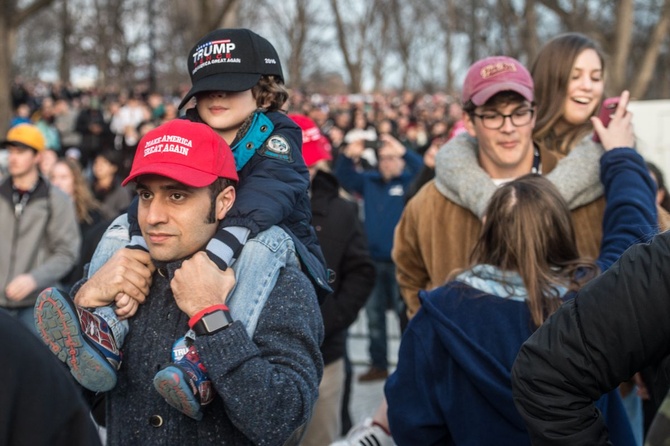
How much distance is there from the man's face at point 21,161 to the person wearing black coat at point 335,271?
224 centimetres

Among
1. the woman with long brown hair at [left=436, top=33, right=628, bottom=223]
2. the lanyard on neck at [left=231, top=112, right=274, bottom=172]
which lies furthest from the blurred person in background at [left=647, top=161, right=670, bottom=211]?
the lanyard on neck at [left=231, top=112, right=274, bottom=172]

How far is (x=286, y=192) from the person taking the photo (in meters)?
2.79

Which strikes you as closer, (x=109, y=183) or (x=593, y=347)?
(x=593, y=347)

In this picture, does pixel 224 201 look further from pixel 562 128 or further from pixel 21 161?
pixel 21 161

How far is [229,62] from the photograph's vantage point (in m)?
2.88

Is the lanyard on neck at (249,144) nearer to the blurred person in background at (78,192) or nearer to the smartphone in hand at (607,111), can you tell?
the smartphone in hand at (607,111)

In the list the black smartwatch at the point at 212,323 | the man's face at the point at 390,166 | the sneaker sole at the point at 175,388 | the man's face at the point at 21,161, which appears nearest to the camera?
the sneaker sole at the point at 175,388

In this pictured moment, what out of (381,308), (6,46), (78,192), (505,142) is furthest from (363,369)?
(6,46)

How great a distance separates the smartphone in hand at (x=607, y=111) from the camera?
3805 mm

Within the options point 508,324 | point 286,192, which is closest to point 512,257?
point 508,324

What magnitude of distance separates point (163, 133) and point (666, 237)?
140cm

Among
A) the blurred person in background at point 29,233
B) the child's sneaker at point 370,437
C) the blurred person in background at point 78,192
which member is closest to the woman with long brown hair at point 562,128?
the child's sneaker at point 370,437

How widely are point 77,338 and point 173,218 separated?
43 centimetres

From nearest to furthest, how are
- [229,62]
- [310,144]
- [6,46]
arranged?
1. [229,62]
2. [310,144]
3. [6,46]
